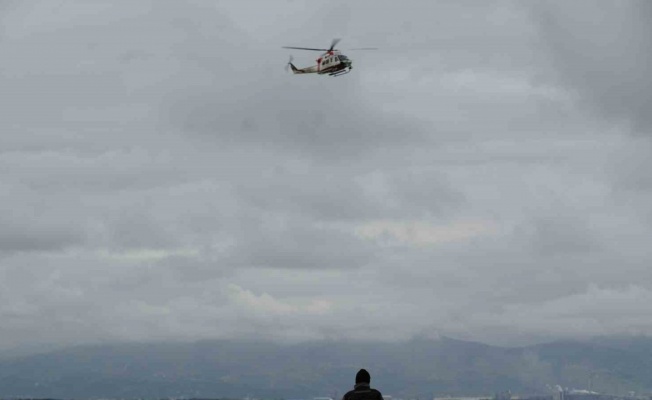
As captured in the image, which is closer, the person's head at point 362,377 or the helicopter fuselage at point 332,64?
the person's head at point 362,377

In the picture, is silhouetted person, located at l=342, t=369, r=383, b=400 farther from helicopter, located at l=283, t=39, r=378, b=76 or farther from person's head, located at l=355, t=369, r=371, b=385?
helicopter, located at l=283, t=39, r=378, b=76

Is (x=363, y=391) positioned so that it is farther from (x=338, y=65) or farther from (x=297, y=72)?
(x=297, y=72)

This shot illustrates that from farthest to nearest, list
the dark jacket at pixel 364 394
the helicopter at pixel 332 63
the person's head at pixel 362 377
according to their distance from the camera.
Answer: the helicopter at pixel 332 63, the person's head at pixel 362 377, the dark jacket at pixel 364 394

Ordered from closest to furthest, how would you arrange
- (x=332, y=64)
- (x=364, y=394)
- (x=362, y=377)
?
(x=364, y=394) → (x=362, y=377) → (x=332, y=64)

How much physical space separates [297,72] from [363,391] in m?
158

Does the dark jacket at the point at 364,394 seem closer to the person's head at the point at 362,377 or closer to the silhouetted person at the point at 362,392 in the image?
the silhouetted person at the point at 362,392

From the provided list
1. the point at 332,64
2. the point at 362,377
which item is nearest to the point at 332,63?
the point at 332,64

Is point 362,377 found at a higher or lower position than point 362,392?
higher

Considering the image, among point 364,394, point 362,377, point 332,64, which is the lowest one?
point 364,394

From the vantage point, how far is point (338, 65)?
17762 cm

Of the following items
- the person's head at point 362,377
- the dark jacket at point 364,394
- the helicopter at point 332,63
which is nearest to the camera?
the dark jacket at point 364,394

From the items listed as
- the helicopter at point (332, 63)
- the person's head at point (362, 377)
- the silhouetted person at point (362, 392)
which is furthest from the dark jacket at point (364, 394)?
the helicopter at point (332, 63)

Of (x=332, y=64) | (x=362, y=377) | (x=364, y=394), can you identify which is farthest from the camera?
(x=332, y=64)

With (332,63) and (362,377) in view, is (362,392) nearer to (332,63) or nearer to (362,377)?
(362,377)
